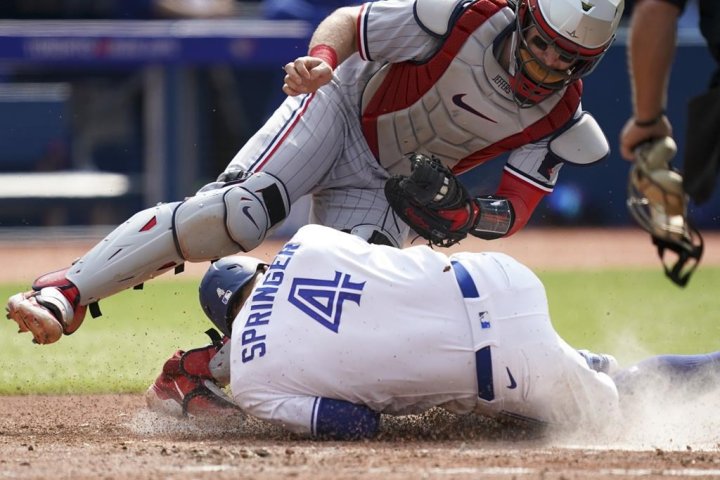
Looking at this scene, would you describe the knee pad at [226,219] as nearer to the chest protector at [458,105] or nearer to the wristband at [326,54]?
the wristband at [326,54]

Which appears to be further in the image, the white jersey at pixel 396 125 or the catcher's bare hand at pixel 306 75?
the white jersey at pixel 396 125

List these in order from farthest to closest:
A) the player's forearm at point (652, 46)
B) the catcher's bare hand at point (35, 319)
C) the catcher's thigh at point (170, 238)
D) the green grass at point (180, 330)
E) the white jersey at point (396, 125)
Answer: the green grass at point (180, 330) → the white jersey at point (396, 125) → the catcher's thigh at point (170, 238) → the catcher's bare hand at point (35, 319) → the player's forearm at point (652, 46)

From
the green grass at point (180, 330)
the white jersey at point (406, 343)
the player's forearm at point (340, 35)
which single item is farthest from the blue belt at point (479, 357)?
the green grass at point (180, 330)

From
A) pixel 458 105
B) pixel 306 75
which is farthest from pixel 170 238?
pixel 458 105

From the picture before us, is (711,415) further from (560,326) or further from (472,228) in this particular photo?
(560,326)

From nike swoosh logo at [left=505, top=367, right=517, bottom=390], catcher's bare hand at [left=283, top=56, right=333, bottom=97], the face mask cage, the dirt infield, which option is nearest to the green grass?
the dirt infield

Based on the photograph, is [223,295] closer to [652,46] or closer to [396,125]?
[396,125]

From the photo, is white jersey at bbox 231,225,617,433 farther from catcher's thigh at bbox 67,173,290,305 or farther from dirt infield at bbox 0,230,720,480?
catcher's thigh at bbox 67,173,290,305
